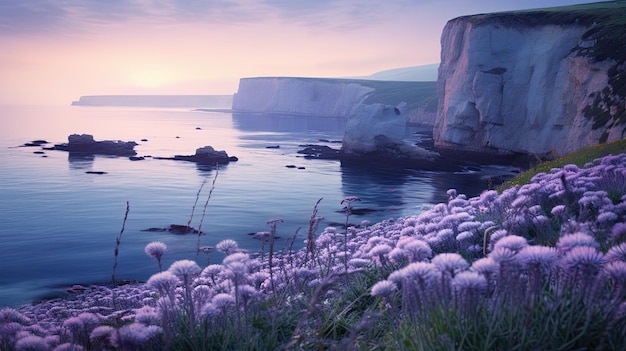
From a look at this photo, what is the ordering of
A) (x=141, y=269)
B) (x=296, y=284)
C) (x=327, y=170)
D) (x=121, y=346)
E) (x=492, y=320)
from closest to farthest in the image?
(x=492, y=320) < (x=121, y=346) < (x=296, y=284) < (x=141, y=269) < (x=327, y=170)

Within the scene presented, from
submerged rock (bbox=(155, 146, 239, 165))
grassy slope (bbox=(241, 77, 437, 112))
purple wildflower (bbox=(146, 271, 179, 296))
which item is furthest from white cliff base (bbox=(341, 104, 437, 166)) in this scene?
grassy slope (bbox=(241, 77, 437, 112))

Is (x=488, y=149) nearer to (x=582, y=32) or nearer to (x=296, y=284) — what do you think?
(x=582, y=32)

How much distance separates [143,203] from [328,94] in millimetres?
135712

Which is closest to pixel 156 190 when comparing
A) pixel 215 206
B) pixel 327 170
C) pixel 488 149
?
pixel 215 206

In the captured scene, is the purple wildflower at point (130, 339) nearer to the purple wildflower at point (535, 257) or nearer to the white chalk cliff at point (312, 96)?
the purple wildflower at point (535, 257)

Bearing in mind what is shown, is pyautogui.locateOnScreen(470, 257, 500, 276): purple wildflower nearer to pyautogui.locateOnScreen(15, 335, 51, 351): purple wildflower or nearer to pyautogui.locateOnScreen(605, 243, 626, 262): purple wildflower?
pyautogui.locateOnScreen(605, 243, 626, 262): purple wildflower

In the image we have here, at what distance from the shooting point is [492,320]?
9.22 feet

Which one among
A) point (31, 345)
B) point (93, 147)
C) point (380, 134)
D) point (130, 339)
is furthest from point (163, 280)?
point (93, 147)

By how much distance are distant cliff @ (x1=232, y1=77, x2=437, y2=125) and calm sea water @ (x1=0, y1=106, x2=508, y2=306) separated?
9496cm

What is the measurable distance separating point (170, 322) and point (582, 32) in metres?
46.7

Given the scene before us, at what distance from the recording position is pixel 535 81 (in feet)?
151

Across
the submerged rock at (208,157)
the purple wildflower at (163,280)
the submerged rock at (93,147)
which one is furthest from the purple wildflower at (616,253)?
the submerged rock at (93,147)

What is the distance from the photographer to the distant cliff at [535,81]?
3641cm

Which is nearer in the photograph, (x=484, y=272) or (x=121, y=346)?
(x=484, y=272)
